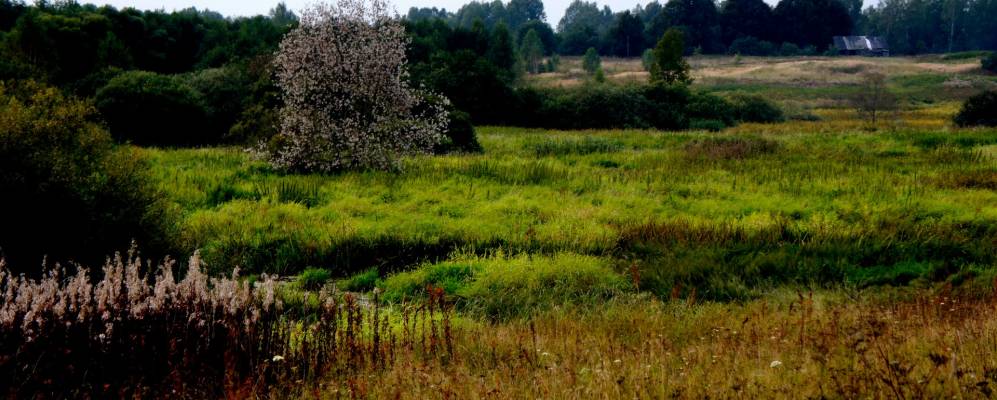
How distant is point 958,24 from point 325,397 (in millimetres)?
177485

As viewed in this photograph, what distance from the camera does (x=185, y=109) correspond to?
98.8 ft

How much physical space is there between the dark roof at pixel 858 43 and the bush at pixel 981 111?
95.7m

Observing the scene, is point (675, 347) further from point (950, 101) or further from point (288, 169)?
point (950, 101)

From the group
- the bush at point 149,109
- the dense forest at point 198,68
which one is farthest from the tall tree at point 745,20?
the bush at point 149,109

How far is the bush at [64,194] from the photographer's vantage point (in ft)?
28.9

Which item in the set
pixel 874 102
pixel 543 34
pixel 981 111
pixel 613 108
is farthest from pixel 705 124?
pixel 543 34

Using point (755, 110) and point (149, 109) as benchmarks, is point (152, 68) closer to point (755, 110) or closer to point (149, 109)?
point (149, 109)

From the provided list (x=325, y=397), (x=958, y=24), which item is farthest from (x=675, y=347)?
(x=958, y=24)

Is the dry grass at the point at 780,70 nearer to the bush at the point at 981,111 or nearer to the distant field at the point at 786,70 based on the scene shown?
the distant field at the point at 786,70

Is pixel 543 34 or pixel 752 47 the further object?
pixel 543 34

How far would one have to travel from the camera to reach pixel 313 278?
417 inches

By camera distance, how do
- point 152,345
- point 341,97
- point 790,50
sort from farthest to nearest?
point 790,50
point 341,97
point 152,345

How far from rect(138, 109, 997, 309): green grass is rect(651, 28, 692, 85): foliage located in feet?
128

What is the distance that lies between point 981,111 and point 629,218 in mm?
35942
